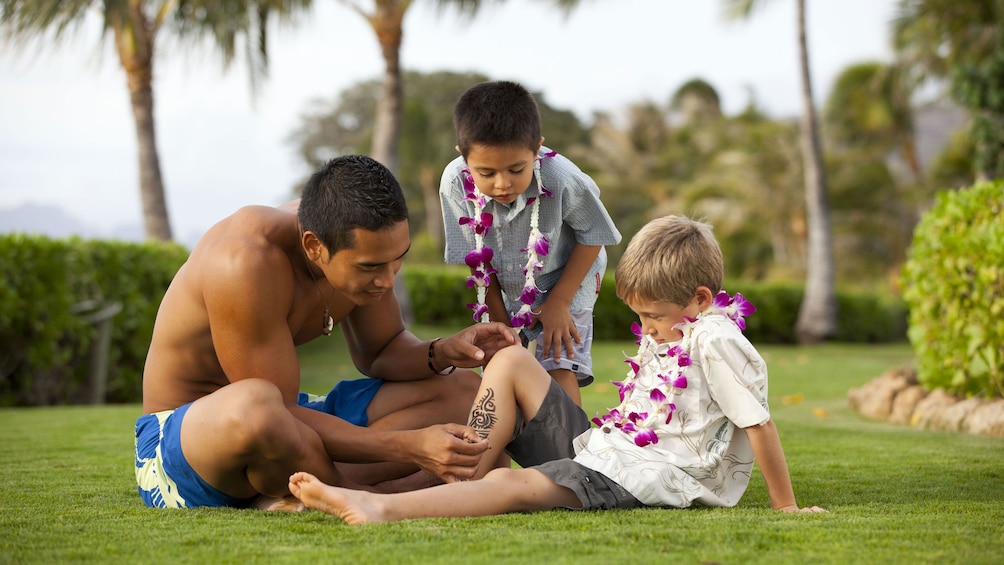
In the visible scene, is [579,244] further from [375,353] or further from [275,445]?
[275,445]

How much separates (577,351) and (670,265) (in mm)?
1180

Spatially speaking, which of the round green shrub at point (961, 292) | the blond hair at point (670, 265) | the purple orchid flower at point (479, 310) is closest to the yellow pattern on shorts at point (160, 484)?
the purple orchid flower at point (479, 310)

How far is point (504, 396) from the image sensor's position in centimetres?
349

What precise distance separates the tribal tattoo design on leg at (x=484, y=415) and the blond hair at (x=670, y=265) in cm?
60

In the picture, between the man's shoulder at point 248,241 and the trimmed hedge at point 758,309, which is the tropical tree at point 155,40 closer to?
the trimmed hedge at point 758,309

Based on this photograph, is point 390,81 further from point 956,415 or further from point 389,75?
point 956,415

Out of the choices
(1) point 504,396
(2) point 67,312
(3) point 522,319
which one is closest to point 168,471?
(1) point 504,396

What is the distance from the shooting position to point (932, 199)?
951 inches

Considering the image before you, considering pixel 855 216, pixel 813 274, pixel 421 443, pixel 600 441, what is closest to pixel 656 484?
pixel 600 441

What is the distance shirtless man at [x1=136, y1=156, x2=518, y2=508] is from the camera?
316cm

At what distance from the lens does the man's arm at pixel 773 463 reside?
3.10 metres

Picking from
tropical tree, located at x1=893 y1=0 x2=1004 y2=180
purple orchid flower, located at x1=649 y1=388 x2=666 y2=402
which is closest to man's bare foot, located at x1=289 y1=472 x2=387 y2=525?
purple orchid flower, located at x1=649 y1=388 x2=666 y2=402

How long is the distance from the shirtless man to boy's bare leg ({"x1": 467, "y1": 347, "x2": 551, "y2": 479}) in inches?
6.5

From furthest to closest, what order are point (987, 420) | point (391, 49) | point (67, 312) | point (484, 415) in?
point (391, 49), point (67, 312), point (987, 420), point (484, 415)
